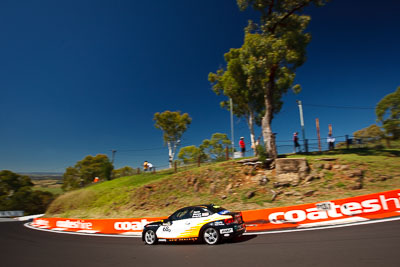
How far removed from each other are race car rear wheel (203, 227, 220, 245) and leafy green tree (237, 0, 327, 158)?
11707mm

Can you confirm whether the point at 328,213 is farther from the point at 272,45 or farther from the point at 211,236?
the point at 272,45

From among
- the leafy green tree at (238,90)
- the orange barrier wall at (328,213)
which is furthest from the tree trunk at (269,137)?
the orange barrier wall at (328,213)

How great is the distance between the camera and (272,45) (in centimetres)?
1728

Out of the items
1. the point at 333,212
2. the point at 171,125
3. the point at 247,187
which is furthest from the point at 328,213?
the point at 171,125

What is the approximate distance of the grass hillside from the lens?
45.2ft

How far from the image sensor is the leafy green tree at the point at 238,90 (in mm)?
25156

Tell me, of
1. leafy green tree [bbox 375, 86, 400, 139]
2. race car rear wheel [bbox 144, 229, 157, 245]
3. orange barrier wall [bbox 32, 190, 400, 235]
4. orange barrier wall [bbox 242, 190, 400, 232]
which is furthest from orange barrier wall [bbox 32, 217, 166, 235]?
leafy green tree [bbox 375, 86, 400, 139]

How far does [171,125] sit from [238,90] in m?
17.2

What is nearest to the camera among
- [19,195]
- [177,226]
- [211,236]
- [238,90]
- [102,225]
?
[211,236]

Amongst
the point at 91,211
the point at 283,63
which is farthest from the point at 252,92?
the point at 91,211

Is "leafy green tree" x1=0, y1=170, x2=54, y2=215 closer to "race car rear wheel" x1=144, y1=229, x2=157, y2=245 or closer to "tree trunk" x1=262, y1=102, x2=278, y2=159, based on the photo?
"race car rear wheel" x1=144, y1=229, x2=157, y2=245

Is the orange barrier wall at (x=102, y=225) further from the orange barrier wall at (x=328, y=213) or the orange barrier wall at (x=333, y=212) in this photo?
the orange barrier wall at (x=333, y=212)

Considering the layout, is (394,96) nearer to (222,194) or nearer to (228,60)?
(228,60)

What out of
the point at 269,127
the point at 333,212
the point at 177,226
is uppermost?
the point at 269,127
